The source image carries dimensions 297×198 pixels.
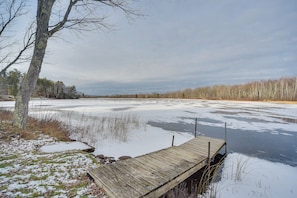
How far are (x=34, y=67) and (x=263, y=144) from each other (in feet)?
29.0

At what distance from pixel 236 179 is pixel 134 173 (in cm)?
249

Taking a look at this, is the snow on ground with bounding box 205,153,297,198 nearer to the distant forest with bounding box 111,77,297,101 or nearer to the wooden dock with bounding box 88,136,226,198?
the wooden dock with bounding box 88,136,226,198

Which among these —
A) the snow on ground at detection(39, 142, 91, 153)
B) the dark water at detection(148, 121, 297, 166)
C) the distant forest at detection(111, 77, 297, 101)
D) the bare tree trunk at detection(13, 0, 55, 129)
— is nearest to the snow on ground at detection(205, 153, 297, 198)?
the dark water at detection(148, 121, 297, 166)

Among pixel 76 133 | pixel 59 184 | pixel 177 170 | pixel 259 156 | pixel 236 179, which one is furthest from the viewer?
pixel 76 133

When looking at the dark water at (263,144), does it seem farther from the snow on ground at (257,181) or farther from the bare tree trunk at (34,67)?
the bare tree trunk at (34,67)

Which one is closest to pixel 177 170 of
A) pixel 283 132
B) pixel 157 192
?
pixel 157 192

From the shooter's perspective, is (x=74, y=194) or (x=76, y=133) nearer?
(x=74, y=194)

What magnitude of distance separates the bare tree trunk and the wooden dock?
154 inches

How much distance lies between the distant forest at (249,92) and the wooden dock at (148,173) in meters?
33.1

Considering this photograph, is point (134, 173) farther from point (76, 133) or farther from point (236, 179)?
point (76, 133)

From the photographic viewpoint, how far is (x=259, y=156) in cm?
486

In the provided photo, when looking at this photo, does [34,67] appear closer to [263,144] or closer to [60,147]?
[60,147]

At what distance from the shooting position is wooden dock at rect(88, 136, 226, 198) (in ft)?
7.82

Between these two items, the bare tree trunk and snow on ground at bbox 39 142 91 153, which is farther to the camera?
the bare tree trunk
